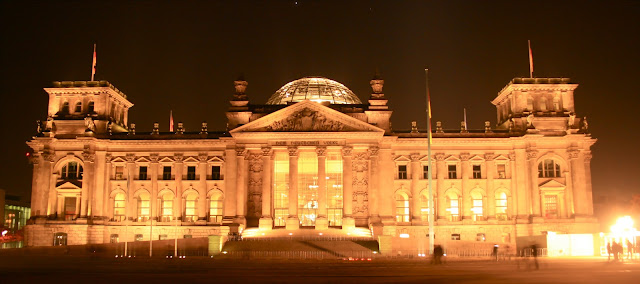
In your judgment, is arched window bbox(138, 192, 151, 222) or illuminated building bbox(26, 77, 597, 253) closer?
illuminated building bbox(26, 77, 597, 253)

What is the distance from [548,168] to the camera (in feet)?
281

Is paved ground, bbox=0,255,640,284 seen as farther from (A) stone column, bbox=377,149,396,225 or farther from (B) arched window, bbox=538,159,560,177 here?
(B) arched window, bbox=538,159,560,177

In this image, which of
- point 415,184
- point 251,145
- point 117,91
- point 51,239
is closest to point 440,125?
point 415,184

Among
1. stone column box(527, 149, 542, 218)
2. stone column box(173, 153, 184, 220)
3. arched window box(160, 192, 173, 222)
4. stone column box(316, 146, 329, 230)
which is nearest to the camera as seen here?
stone column box(316, 146, 329, 230)

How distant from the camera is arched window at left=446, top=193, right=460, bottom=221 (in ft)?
282

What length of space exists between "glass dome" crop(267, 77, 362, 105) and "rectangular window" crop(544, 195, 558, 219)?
30.2 meters

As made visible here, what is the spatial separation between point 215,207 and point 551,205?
4436 centimetres

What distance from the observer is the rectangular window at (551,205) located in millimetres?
84750

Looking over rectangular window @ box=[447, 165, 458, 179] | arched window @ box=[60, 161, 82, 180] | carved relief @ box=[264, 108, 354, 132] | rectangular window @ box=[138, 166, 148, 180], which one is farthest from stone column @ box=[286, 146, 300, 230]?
arched window @ box=[60, 161, 82, 180]

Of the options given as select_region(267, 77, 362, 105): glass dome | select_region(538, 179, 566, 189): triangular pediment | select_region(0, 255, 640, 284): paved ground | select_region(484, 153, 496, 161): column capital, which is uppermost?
select_region(267, 77, 362, 105): glass dome

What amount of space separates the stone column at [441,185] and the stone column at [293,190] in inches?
761

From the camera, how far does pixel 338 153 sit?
270ft

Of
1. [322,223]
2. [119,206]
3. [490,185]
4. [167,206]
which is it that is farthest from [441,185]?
[119,206]

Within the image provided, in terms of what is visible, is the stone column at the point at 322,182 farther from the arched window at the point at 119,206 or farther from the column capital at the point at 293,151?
the arched window at the point at 119,206
